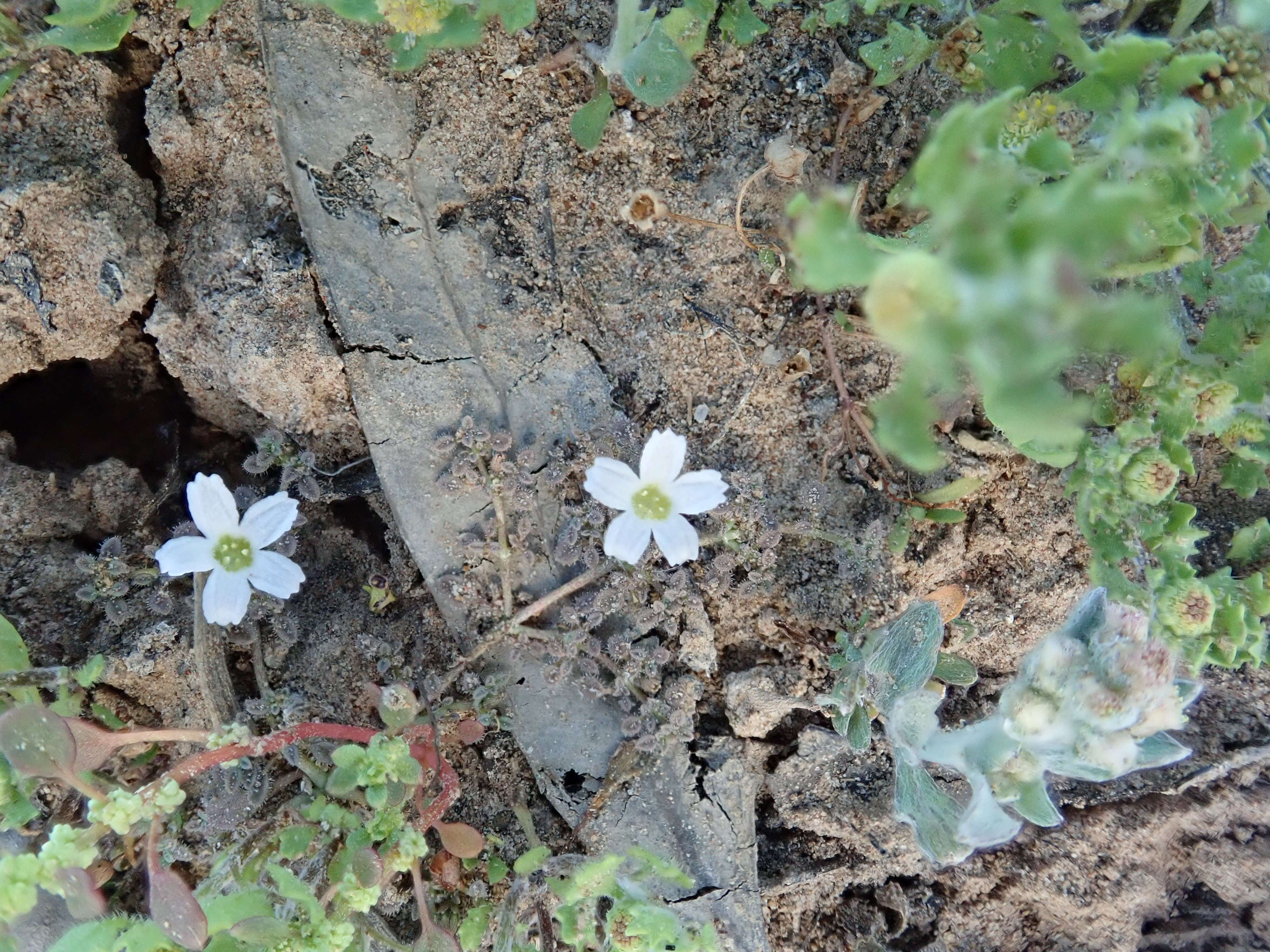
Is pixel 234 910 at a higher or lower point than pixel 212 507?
lower

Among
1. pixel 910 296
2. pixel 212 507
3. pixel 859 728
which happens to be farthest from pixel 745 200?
pixel 212 507

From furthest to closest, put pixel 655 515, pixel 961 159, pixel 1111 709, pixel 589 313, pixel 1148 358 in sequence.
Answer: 1. pixel 589 313
2. pixel 655 515
3. pixel 1148 358
4. pixel 1111 709
5. pixel 961 159

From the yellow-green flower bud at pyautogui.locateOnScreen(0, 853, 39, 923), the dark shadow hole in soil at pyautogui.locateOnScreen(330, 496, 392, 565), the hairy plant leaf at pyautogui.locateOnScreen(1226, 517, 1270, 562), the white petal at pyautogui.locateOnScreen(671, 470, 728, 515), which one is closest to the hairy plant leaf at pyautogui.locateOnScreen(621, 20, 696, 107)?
the white petal at pyautogui.locateOnScreen(671, 470, 728, 515)

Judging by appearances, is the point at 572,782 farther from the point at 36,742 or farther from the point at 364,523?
the point at 36,742

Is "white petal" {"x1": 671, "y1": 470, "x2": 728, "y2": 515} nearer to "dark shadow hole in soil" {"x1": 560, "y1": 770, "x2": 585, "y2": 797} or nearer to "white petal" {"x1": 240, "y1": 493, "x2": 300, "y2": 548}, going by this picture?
"dark shadow hole in soil" {"x1": 560, "y1": 770, "x2": 585, "y2": 797}

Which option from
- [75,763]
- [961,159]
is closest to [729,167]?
[961,159]

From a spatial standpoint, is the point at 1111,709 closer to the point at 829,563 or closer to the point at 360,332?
the point at 829,563

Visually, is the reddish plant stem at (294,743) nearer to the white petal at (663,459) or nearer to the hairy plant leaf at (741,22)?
the white petal at (663,459)
